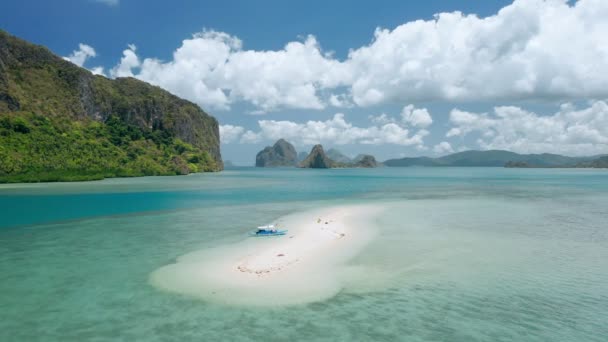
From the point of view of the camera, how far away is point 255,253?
82.1ft

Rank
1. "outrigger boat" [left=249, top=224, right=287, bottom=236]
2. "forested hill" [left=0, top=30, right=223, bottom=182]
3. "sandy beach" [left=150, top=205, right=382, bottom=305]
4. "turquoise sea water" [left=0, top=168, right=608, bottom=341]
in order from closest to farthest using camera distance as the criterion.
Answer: "turquoise sea water" [left=0, top=168, right=608, bottom=341]
"sandy beach" [left=150, top=205, right=382, bottom=305]
"outrigger boat" [left=249, top=224, right=287, bottom=236]
"forested hill" [left=0, top=30, right=223, bottom=182]

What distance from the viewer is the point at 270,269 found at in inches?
827

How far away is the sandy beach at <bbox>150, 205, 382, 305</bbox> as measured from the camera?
689 inches

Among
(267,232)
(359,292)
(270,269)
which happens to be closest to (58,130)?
(267,232)

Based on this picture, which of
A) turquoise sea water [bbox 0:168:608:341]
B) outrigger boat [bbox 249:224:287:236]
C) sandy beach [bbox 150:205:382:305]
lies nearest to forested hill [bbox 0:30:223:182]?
turquoise sea water [bbox 0:168:608:341]

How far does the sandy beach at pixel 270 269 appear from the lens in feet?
57.4

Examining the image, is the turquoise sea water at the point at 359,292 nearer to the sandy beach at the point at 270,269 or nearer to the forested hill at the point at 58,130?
the sandy beach at the point at 270,269

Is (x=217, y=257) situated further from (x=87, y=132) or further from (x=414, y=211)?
(x=87, y=132)

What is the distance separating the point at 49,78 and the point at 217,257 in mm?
191183

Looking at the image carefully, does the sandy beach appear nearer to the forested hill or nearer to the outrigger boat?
the outrigger boat

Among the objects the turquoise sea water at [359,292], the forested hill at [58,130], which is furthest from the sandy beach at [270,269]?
the forested hill at [58,130]

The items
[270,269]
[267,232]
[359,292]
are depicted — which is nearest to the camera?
[359,292]

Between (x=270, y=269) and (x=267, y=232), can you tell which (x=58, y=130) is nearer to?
(x=267, y=232)

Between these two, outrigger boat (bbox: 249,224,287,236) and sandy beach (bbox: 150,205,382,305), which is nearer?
sandy beach (bbox: 150,205,382,305)
